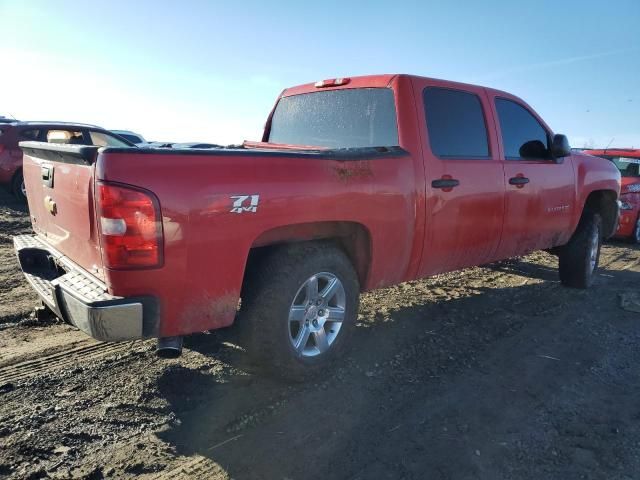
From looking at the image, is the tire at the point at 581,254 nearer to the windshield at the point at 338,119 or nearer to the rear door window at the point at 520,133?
the rear door window at the point at 520,133

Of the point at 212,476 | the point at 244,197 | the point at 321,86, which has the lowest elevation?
the point at 212,476

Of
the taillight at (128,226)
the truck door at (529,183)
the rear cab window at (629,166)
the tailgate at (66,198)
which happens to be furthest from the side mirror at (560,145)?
the rear cab window at (629,166)

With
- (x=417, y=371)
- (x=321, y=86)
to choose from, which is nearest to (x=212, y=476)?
(x=417, y=371)

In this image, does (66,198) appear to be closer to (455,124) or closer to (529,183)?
(455,124)

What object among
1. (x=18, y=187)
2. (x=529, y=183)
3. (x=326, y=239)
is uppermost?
(x=529, y=183)

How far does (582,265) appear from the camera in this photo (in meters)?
5.73

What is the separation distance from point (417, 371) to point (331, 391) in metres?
0.68

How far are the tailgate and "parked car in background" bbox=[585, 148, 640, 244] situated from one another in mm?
8577

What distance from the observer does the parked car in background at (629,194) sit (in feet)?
28.6

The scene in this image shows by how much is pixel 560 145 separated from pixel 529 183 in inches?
20.0

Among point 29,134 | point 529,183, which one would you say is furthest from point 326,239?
point 29,134

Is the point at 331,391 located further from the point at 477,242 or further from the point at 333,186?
the point at 477,242

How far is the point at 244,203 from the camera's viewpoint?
269 cm

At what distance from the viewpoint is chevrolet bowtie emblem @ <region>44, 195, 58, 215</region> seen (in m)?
3.09
